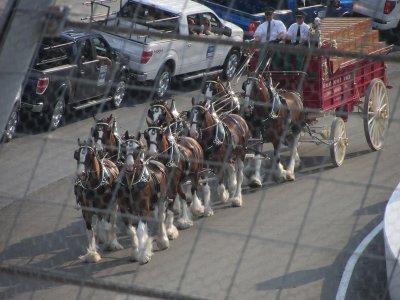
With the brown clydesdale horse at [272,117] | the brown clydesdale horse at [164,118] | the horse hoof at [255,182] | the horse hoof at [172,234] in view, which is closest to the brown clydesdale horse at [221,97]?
the brown clydesdale horse at [272,117]

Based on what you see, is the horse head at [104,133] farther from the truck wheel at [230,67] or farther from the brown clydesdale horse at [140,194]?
the truck wheel at [230,67]

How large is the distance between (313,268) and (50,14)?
5.96 meters

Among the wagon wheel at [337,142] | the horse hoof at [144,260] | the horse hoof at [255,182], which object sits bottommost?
the horse hoof at [255,182]

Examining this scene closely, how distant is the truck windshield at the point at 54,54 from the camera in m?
10.9

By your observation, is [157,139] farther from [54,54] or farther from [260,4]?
[260,4]

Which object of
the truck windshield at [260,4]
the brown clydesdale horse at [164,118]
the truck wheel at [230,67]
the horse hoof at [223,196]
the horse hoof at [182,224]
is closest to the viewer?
the horse hoof at [182,224]

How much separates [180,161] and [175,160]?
0.47ft

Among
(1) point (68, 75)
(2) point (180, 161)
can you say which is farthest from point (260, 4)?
(2) point (180, 161)

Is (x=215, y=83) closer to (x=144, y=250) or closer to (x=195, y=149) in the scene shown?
(x=195, y=149)

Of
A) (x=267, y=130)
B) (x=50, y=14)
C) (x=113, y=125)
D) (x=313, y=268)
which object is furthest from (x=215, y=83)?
(x=50, y=14)

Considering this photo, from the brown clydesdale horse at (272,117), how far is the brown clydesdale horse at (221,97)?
219mm

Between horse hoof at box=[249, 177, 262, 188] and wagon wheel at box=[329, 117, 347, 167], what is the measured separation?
95 cm

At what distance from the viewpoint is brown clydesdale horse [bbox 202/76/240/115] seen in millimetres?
11531

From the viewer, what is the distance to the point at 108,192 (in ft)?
31.3
